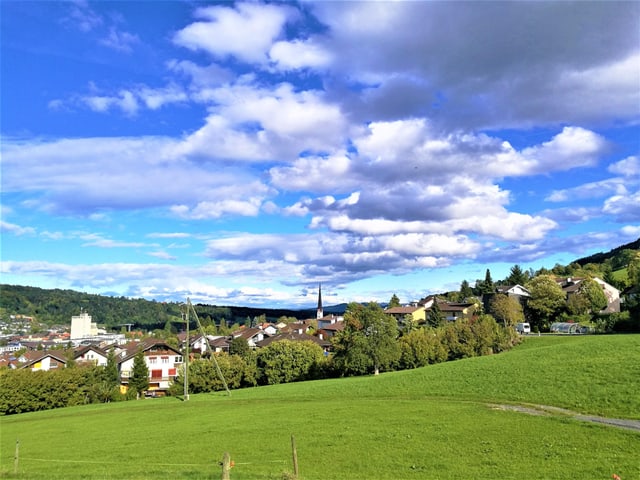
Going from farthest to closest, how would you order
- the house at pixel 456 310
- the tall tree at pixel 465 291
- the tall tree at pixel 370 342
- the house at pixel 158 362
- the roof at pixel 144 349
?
the tall tree at pixel 465 291, the house at pixel 456 310, the roof at pixel 144 349, the house at pixel 158 362, the tall tree at pixel 370 342

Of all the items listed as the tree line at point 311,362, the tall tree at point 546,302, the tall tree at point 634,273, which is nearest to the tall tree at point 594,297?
the tall tree at point 546,302

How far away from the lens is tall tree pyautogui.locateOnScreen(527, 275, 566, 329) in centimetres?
10075

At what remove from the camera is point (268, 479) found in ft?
57.5

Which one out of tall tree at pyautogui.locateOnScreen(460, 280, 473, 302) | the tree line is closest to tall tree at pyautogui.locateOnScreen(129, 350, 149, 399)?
the tree line

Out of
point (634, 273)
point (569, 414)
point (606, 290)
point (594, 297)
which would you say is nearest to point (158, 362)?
point (569, 414)

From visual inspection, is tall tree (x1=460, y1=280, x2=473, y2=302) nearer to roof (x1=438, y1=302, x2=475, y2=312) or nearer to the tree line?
roof (x1=438, y1=302, x2=475, y2=312)

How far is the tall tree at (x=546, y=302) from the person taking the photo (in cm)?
10075

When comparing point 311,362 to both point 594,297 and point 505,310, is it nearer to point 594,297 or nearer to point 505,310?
point 505,310

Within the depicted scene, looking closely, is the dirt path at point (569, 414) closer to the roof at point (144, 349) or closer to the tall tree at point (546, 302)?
the tall tree at point (546, 302)

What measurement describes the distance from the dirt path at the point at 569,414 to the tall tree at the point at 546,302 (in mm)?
75949

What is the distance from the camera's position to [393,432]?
27.4 meters

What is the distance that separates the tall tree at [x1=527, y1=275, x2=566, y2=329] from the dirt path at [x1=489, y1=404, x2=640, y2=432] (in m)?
75.9

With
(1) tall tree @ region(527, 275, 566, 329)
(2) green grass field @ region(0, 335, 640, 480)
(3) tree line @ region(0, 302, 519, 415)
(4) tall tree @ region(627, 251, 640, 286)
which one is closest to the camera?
(2) green grass field @ region(0, 335, 640, 480)

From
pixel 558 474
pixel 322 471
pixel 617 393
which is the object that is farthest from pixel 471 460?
pixel 617 393
